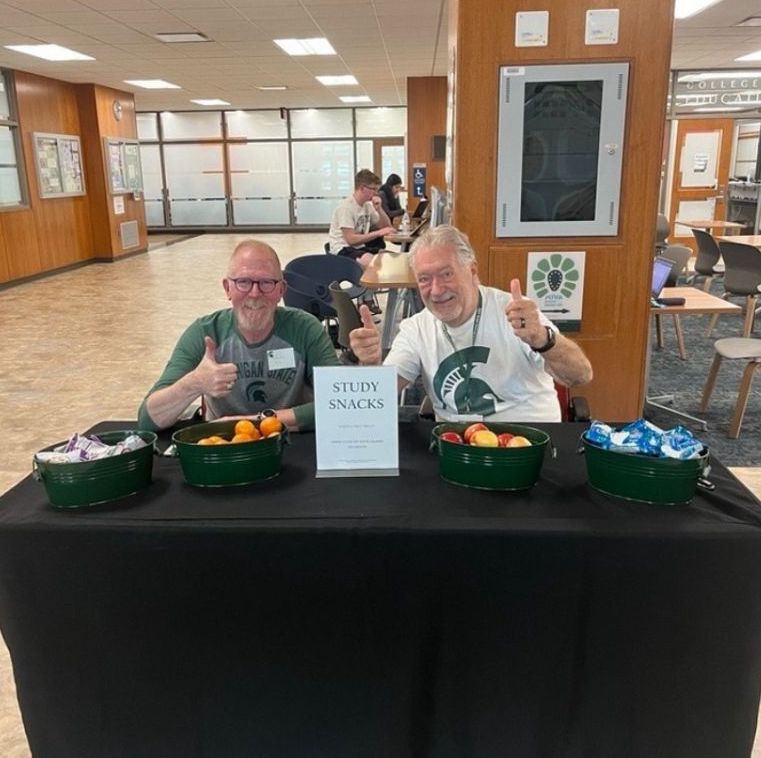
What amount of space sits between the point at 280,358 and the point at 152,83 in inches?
436

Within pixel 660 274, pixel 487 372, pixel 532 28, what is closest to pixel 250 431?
pixel 487 372

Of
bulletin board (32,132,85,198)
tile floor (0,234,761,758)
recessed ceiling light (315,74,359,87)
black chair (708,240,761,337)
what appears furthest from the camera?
recessed ceiling light (315,74,359,87)

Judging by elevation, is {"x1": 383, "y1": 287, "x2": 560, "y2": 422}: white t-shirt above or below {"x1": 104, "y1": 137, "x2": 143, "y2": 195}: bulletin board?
below

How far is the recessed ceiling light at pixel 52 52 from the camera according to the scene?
8.08 m

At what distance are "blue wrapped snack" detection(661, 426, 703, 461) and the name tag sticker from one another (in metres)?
1.11

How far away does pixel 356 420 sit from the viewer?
1.50 metres

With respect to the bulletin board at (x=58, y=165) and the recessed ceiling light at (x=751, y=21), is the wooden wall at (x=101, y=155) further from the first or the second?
the recessed ceiling light at (x=751, y=21)

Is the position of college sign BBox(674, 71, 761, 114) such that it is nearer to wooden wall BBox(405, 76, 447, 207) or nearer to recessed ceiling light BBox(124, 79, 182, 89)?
wooden wall BBox(405, 76, 447, 207)

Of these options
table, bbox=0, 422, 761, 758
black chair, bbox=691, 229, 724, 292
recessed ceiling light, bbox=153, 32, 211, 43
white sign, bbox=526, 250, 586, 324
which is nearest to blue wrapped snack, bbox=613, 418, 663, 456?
table, bbox=0, 422, 761, 758

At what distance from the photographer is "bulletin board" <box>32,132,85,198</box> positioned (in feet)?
33.4

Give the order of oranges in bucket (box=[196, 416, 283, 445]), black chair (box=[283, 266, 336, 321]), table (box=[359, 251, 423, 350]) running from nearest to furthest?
oranges in bucket (box=[196, 416, 283, 445]), table (box=[359, 251, 423, 350]), black chair (box=[283, 266, 336, 321])

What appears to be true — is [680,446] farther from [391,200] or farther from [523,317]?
[391,200]

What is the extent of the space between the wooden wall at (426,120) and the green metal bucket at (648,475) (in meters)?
10.1

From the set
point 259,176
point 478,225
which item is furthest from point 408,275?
point 259,176
